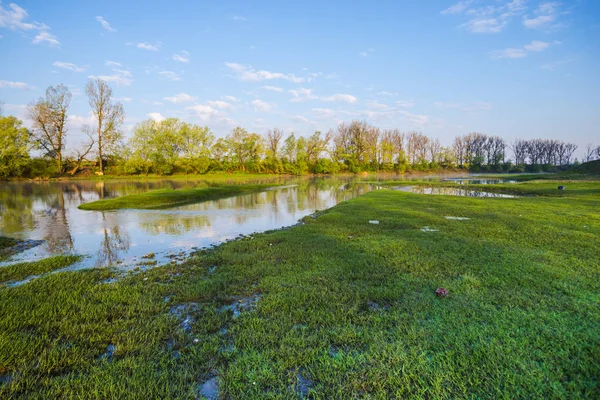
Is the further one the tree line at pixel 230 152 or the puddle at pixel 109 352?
the tree line at pixel 230 152

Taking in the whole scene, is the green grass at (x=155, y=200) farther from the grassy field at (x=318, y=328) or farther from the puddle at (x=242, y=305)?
the puddle at (x=242, y=305)

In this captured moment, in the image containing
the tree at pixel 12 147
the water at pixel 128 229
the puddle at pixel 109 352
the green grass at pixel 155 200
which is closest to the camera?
the puddle at pixel 109 352

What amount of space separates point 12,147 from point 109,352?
6652 centimetres

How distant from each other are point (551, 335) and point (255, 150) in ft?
277

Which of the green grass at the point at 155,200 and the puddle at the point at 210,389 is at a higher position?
the green grass at the point at 155,200

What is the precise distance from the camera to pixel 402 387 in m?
3.02

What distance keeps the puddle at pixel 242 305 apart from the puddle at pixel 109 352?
5.34ft

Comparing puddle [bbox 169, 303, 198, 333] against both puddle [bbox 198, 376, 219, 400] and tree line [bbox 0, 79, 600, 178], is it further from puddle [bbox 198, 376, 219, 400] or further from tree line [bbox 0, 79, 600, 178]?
tree line [bbox 0, 79, 600, 178]

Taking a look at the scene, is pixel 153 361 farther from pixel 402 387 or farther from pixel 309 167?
pixel 309 167

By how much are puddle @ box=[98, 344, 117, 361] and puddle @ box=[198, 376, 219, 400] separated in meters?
1.45

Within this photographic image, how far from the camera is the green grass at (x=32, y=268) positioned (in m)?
7.01

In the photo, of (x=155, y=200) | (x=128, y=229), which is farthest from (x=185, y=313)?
(x=155, y=200)

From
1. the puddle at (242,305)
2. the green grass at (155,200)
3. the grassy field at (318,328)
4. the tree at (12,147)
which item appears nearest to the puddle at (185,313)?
the grassy field at (318,328)

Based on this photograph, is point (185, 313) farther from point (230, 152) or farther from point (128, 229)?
point (230, 152)
